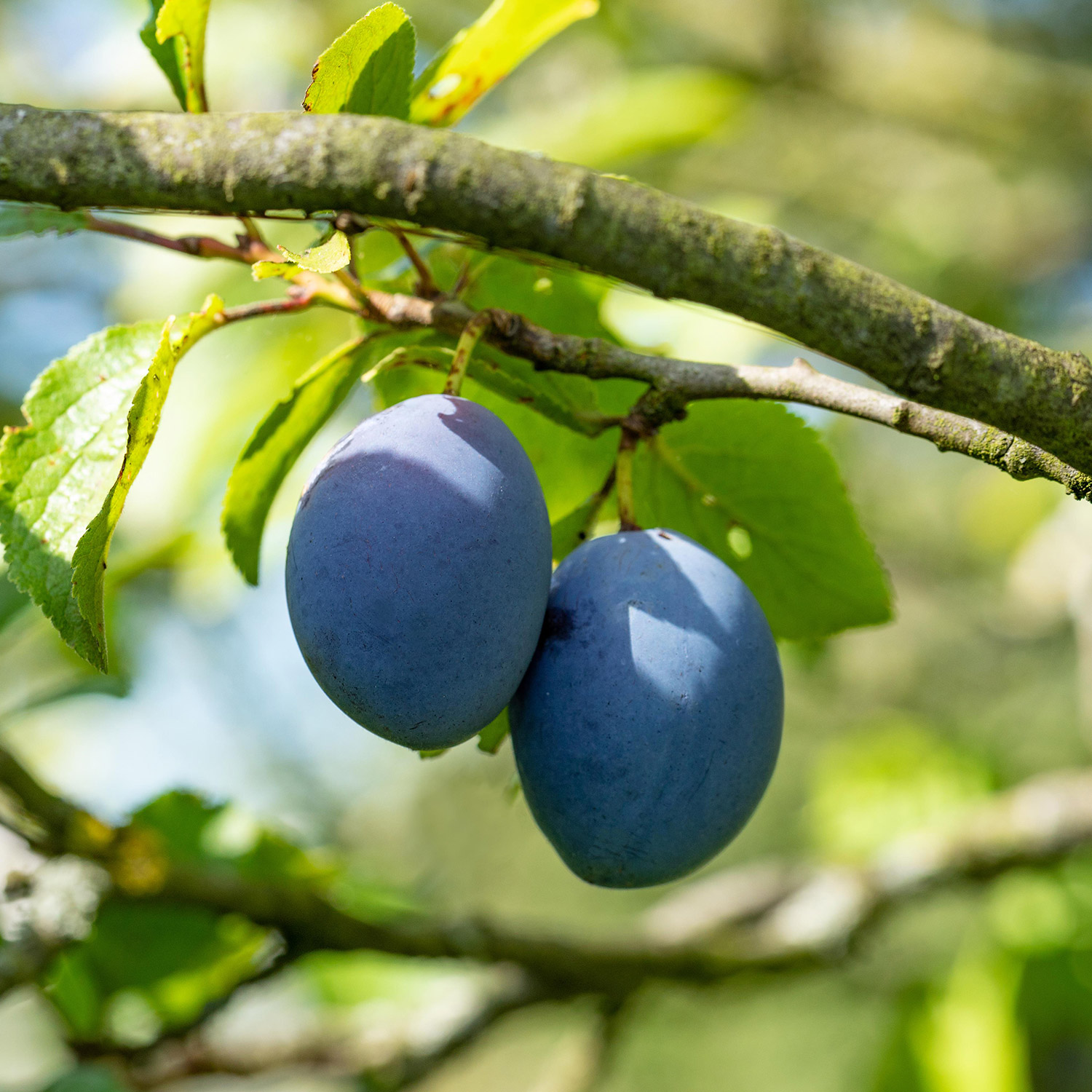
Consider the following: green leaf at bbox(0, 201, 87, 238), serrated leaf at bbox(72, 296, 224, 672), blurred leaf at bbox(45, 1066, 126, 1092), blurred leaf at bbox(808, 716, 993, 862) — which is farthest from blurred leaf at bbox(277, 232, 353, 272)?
blurred leaf at bbox(808, 716, 993, 862)

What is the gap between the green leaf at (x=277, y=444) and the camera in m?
0.89

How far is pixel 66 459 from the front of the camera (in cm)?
76

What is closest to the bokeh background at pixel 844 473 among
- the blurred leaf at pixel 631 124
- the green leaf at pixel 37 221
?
the blurred leaf at pixel 631 124

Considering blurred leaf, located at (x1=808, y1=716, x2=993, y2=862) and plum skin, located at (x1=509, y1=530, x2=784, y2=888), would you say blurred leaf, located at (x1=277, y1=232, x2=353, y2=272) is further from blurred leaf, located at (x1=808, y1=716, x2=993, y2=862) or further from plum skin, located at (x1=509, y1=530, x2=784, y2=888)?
blurred leaf, located at (x1=808, y1=716, x2=993, y2=862)

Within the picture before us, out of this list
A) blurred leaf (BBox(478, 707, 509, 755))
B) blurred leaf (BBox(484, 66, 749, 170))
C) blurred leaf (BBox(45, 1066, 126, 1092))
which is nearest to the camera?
blurred leaf (BBox(478, 707, 509, 755))

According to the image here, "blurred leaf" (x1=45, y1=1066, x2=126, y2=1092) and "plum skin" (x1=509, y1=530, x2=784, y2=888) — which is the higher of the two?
"plum skin" (x1=509, y1=530, x2=784, y2=888)

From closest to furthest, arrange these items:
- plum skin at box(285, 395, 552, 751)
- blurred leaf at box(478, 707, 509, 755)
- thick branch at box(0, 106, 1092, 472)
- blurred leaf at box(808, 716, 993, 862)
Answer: thick branch at box(0, 106, 1092, 472), plum skin at box(285, 395, 552, 751), blurred leaf at box(478, 707, 509, 755), blurred leaf at box(808, 716, 993, 862)

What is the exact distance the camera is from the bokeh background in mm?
1682

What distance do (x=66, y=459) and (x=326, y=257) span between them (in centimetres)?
25

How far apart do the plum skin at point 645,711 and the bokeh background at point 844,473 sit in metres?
0.27

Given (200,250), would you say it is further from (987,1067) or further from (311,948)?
(987,1067)

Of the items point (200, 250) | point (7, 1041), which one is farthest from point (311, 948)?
point (7, 1041)

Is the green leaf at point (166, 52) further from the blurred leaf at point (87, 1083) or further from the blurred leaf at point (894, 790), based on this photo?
the blurred leaf at point (894, 790)

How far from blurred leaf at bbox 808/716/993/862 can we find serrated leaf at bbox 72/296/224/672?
7.09 ft
